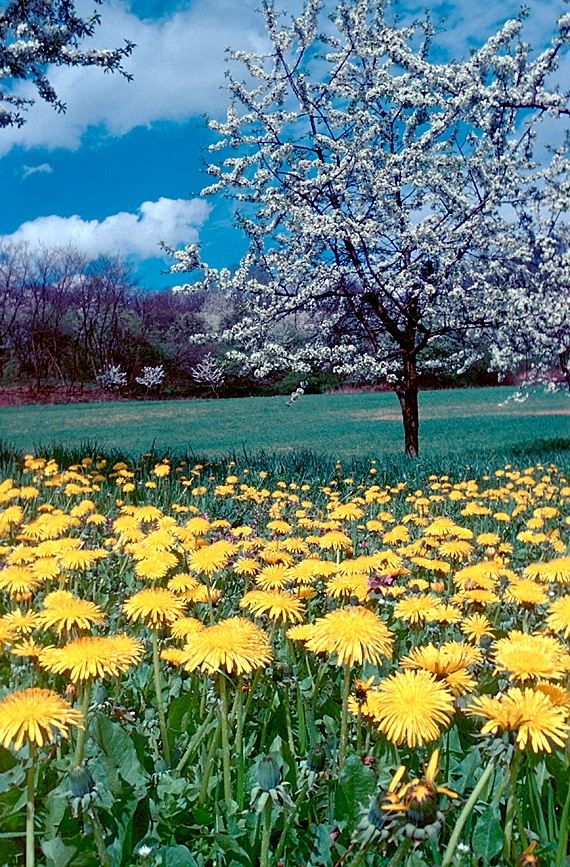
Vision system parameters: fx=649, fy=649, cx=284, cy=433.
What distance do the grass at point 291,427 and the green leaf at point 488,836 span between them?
7075 millimetres

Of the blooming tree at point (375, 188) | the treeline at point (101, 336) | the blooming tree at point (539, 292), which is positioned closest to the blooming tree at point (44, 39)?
the blooming tree at point (375, 188)

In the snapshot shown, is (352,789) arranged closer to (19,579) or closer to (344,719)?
(344,719)

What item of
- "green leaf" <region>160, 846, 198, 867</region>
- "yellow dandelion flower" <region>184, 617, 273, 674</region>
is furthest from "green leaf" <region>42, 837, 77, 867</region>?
"yellow dandelion flower" <region>184, 617, 273, 674</region>

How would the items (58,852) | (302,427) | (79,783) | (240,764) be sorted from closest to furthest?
(79,783) < (58,852) < (240,764) < (302,427)

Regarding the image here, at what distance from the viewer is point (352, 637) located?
1058 mm

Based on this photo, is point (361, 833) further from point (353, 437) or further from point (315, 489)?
point (353, 437)

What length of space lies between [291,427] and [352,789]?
10784 mm

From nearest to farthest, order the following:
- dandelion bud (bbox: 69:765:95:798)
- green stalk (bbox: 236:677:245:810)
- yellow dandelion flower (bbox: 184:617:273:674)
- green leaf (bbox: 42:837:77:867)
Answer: dandelion bud (bbox: 69:765:95:798) < green leaf (bbox: 42:837:77:867) < yellow dandelion flower (bbox: 184:617:273:674) < green stalk (bbox: 236:677:245:810)

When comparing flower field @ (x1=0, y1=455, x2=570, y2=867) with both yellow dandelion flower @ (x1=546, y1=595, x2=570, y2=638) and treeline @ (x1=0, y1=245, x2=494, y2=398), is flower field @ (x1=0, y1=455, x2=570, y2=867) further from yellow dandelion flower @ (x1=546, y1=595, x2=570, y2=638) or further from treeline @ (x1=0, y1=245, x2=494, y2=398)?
treeline @ (x1=0, y1=245, x2=494, y2=398)

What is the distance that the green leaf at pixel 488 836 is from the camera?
105 cm

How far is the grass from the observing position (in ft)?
32.8

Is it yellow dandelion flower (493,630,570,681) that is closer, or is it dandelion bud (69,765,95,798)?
dandelion bud (69,765,95,798)

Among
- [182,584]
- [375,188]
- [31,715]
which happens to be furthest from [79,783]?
[375,188]

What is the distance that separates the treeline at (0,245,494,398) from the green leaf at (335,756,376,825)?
2101cm
